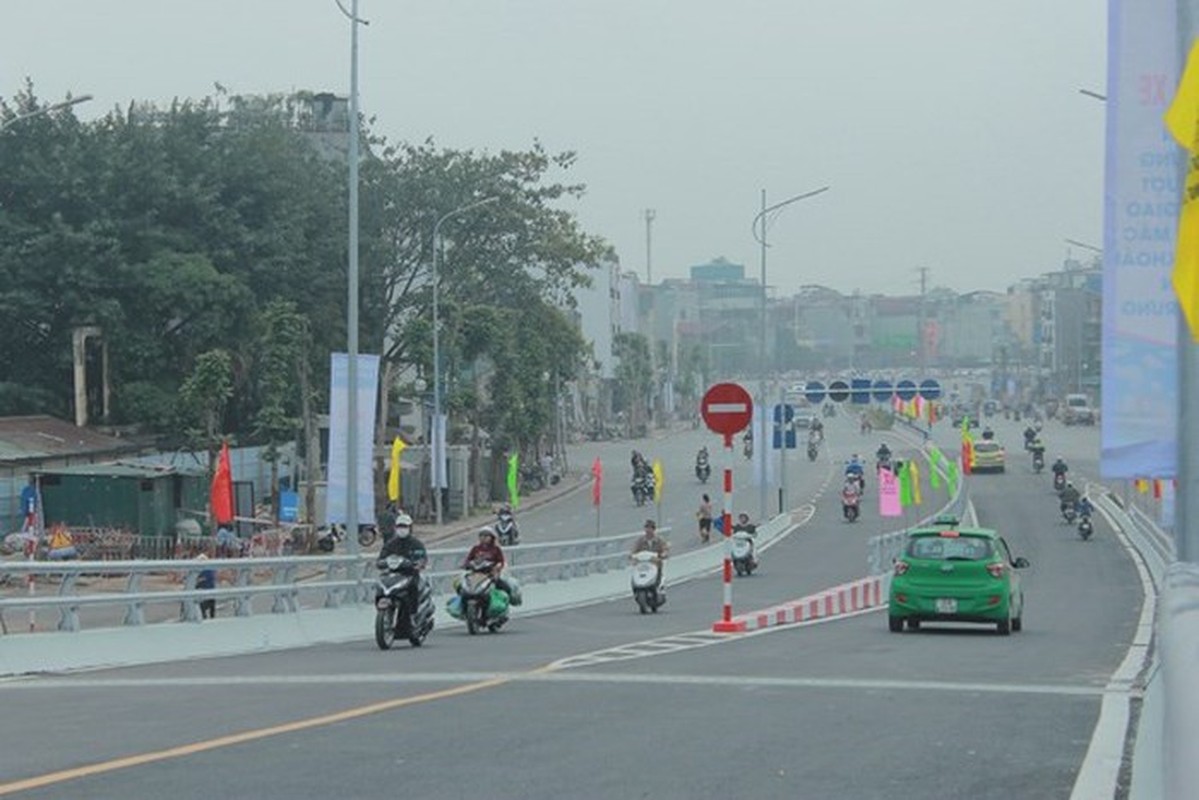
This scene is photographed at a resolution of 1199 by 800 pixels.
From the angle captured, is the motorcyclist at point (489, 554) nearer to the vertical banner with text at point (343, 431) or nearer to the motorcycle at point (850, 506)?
the vertical banner with text at point (343, 431)

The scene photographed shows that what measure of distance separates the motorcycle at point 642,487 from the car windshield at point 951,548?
173ft

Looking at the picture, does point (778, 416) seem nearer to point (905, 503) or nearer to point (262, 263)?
point (905, 503)

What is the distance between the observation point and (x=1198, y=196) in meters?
7.64

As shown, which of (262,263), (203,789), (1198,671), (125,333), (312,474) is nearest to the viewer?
(1198,671)

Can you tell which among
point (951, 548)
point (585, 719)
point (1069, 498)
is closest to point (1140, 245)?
point (585, 719)

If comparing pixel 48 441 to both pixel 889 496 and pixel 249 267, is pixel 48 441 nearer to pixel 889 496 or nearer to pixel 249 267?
pixel 249 267

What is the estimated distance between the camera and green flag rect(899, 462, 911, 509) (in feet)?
217

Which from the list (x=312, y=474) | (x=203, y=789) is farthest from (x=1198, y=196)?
(x=312, y=474)

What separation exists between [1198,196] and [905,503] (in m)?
61.5

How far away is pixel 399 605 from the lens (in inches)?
902

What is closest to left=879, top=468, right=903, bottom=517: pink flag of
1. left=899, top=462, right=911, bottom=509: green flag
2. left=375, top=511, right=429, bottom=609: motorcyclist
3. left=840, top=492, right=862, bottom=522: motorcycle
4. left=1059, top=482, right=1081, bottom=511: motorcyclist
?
left=899, top=462, right=911, bottom=509: green flag

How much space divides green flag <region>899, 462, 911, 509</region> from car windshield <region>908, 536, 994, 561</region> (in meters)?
38.2

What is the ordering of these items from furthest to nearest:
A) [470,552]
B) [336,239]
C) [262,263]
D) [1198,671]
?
[336,239]
[262,263]
[470,552]
[1198,671]

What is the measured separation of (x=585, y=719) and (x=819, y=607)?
21.3 metres
